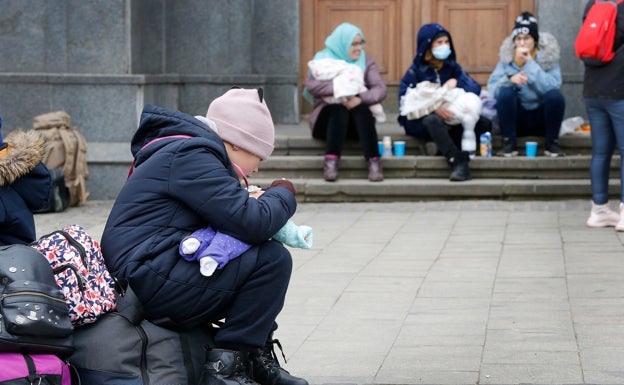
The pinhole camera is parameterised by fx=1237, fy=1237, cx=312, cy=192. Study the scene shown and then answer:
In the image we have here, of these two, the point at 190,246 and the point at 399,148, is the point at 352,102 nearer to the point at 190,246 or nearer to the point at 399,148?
the point at 399,148

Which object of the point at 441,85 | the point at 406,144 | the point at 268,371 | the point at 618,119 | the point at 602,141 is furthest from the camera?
the point at 406,144

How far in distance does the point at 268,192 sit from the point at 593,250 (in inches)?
169

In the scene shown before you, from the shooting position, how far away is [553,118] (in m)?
11.4

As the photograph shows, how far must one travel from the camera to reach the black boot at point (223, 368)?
4594mm

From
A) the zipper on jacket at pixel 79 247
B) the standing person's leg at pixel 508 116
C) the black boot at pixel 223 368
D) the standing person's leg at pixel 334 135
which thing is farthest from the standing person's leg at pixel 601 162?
the zipper on jacket at pixel 79 247

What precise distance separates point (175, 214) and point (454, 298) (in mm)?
2834

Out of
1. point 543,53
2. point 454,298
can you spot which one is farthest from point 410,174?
point 454,298

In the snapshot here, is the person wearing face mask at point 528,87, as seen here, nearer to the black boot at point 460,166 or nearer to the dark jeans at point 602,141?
the black boot at point 460,166

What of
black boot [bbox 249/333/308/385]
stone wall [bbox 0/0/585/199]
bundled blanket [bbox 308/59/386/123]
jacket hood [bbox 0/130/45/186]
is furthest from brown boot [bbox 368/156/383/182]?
jacket hood [bbox 0/130/45/186]

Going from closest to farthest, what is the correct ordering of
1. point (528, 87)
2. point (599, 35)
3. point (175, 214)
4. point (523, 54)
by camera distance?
point (175, 214), point (599, 35), point (523, 54), point (528, 87)

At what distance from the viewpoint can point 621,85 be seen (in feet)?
30.0

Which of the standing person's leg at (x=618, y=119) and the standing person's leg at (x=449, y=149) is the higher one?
the standing person's leg at (x=618, y=119)

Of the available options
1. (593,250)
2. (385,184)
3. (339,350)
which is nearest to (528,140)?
(385,184)

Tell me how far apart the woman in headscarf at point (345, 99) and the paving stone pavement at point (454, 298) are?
0.85m
